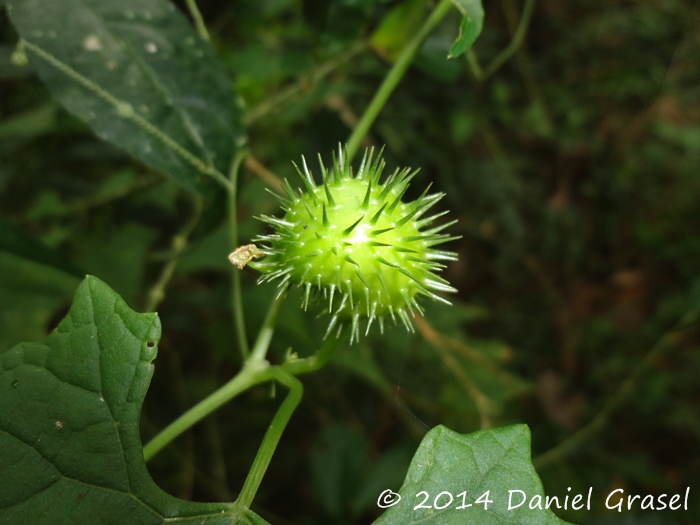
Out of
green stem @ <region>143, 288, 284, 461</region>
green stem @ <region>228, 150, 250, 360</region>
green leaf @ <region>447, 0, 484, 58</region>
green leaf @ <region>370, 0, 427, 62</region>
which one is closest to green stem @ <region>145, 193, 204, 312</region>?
green stem @ <region>228, 150, 250, 360</region>

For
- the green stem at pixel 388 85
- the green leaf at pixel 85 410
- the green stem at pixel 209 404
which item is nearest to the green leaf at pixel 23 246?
the green leaf at pixel 85 410

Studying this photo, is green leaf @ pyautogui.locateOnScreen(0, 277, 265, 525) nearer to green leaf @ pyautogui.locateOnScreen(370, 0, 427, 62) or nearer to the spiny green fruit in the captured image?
the spiny green fruit

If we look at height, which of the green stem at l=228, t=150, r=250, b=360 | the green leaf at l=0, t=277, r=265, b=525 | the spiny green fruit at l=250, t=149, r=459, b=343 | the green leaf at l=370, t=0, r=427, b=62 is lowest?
the green leaf at l=0, t=277, r=265, b=525

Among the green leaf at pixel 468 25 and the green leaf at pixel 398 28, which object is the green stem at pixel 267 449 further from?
the green leaf at pixel 398 28

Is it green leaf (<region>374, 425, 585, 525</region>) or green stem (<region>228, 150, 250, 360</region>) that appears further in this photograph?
green stem (<region>228, 150, 250, 360</region>)

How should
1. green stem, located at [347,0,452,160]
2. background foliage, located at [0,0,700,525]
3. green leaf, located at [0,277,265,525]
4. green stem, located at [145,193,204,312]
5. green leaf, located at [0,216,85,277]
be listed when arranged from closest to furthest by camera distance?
green leaf, located at [0,277,265,525], green leaf, located at [0,216,85,277], green stem, located at [347,0,452,160], green stem, located at [145,193,204,312], background foliage, located at [0,0,700,525]

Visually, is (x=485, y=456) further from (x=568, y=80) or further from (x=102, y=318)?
(x=568, y=80)

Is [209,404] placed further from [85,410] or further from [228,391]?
[85,410]

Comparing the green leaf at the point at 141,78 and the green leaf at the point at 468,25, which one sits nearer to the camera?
the green leaf at the point at 468,25
